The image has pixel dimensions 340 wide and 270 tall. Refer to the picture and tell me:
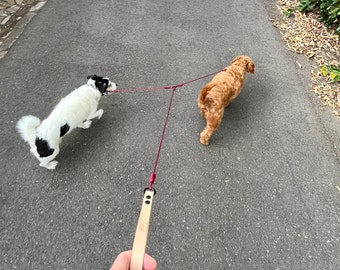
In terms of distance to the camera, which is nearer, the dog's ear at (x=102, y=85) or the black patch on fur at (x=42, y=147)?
the black patch on fur at (x=42, y=147)

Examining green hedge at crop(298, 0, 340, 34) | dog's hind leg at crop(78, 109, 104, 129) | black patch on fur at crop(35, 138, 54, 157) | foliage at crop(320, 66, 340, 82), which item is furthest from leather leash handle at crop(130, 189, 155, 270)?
green hedge at crop(298, 0, 340, 34)

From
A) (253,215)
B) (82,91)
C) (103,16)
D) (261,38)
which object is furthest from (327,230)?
(103,16)

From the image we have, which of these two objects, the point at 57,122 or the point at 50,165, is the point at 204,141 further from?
the point at 50,165

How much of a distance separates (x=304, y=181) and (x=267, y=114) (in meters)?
1.11

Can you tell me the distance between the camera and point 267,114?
3.94 metres

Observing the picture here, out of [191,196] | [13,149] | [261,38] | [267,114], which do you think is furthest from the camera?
[261,38]

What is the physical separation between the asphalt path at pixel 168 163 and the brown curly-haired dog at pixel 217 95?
1.04 feet

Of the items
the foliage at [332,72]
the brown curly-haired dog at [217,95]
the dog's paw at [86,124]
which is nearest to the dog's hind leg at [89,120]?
the dog's paw at [86,124]

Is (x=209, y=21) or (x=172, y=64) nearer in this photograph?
(x=172, y=64)

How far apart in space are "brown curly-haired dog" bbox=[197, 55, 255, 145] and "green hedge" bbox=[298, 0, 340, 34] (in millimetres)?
2699

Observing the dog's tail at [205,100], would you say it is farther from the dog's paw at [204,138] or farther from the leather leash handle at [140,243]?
the leather leash handle at [140,243]

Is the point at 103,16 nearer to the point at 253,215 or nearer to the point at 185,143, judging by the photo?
the point at 185,143

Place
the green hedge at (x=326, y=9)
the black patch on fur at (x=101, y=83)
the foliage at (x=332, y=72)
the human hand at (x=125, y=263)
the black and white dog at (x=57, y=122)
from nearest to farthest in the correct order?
the human hand at (x=125, y=263) < the black and white dog at (x=57, y=122) < the black patch on fur at (x=101, y=83) < the foliage at (x=332, y=72) < the green hedge at (x=326, y=9)

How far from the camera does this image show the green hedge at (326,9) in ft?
16.3
